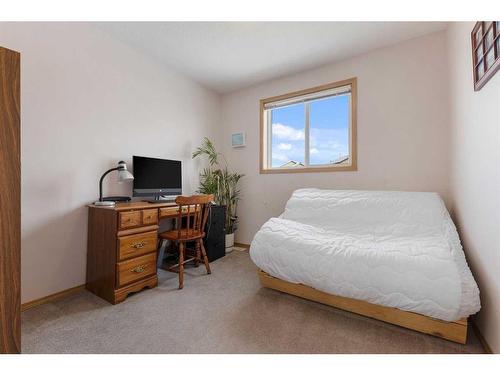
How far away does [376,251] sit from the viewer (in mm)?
1543

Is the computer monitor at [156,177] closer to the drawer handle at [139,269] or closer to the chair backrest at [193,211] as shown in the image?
the chair backrest at [193,211]

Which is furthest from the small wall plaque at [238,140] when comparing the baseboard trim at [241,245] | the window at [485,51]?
the window at [485,51]

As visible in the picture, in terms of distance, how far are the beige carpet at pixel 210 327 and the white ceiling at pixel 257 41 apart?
8.39ft

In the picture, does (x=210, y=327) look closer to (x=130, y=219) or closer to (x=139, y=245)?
(x=139, y=245)

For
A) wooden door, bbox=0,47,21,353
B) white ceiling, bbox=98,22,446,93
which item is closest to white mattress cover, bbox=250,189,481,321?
wooden door, bbox=0,47,21,353

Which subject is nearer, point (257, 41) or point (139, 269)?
point (139, 269)

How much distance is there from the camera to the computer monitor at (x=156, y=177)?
2371 mm

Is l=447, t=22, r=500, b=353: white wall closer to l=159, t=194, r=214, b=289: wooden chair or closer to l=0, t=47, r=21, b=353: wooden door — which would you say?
l=159, t=194, r=214, b=289: wooden chair

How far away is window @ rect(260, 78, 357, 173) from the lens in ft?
9.19

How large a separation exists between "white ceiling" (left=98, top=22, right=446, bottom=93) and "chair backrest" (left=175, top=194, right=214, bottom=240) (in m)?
1.68

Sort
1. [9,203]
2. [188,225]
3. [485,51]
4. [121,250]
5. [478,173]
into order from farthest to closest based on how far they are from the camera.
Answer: [188,225], [121,250], [478,173], [485,51], [9,203]

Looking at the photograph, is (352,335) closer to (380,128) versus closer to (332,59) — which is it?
(380,128)

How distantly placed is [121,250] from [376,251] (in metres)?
1.99

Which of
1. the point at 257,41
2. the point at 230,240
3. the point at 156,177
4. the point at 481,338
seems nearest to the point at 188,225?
the point at 156,177
